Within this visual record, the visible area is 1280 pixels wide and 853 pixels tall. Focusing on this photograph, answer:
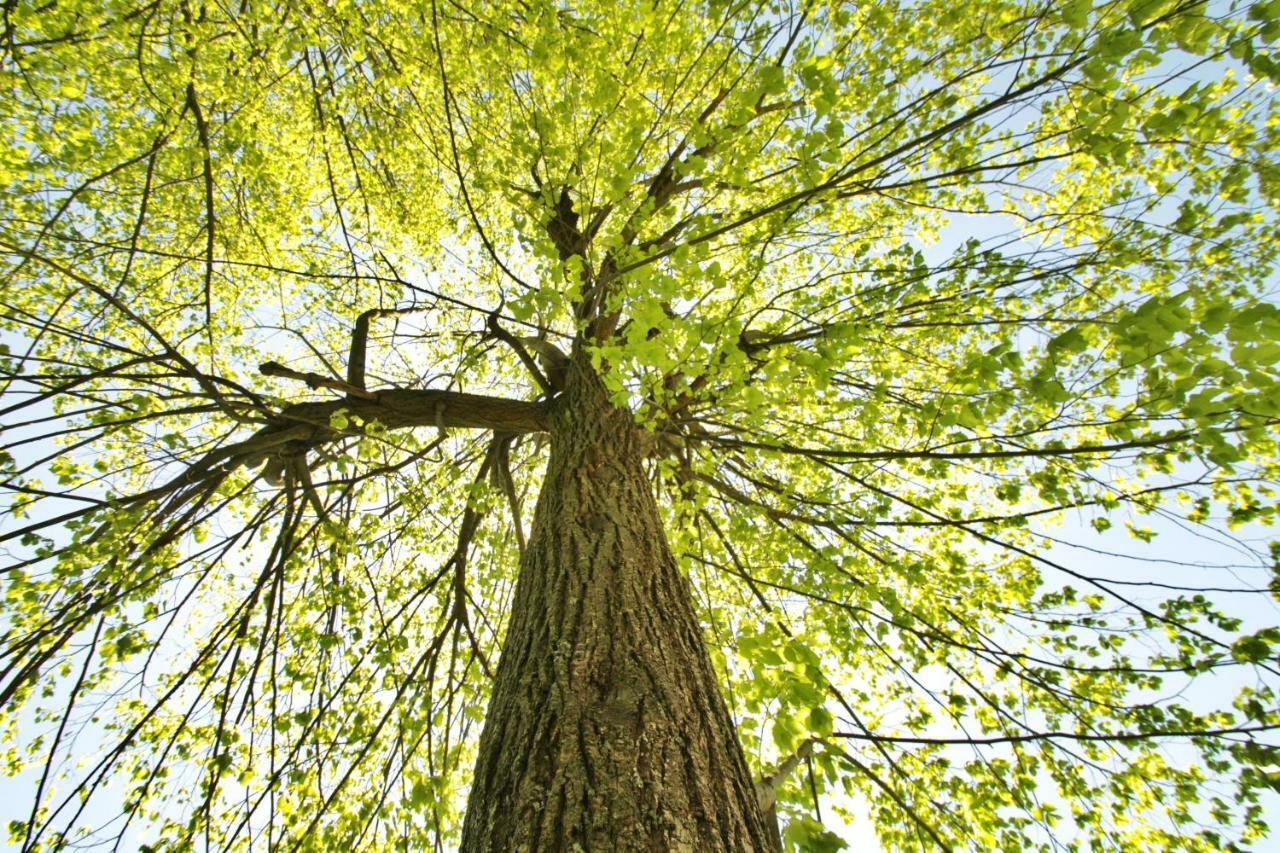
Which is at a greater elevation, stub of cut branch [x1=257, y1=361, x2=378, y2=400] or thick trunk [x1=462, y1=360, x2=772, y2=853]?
stub of cut branch [x1=257, y1=361, x2=378, y2=400]

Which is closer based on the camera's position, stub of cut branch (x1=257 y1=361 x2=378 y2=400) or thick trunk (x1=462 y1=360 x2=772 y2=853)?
thick trunk (x1=462 y1=360 x2=772 y2=853)

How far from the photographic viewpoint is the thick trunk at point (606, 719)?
4.38 ft

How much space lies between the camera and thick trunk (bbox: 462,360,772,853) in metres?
1.33

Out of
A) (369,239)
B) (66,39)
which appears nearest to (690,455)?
(369,239)

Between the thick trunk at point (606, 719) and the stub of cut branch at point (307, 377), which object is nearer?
the thick trunk at point (606, 719)

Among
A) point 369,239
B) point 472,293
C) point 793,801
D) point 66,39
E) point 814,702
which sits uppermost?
point 472,293

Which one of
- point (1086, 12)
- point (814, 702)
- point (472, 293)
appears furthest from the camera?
point (472, 293)

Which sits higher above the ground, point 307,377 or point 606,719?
point 307,377

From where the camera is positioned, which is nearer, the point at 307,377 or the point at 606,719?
the point at 606,719

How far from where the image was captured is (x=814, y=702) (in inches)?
62.9

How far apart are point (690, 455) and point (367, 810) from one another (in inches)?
141

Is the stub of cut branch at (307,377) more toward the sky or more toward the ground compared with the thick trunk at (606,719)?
more toward the sky

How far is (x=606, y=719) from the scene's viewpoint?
1.58 metres

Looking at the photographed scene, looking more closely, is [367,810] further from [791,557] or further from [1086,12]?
[1086,12]
